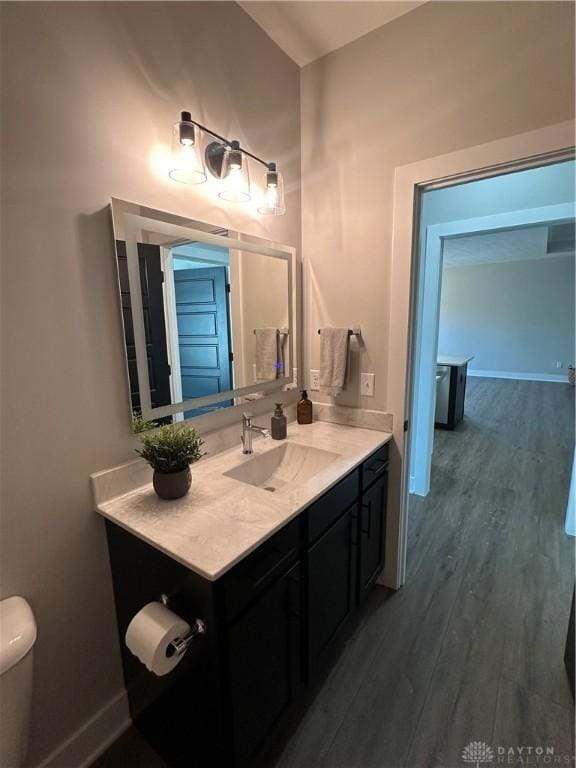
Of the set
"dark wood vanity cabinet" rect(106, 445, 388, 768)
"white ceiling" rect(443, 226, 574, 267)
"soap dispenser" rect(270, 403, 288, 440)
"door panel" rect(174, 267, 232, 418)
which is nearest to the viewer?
"dark wood vanity cabinet" rect(106, 445, 388, 768)

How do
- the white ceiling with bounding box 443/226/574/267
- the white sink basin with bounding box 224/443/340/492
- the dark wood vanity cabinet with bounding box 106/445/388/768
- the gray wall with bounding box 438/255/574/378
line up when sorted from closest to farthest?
the dark wood vanity cabinet with bounding box 106/445/388/768 → the white sink basin with bounding box 224/443/340/492 → the white ceiling with bounding box 443/226/574/267 → the gray wall with bounding box 438/255/574/378

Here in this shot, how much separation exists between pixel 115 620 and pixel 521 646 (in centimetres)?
177

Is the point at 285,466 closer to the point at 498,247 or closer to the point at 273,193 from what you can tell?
the point at 273,193

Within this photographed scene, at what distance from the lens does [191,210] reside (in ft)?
4.53

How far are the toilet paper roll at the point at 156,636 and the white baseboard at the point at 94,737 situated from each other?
61 centimetres

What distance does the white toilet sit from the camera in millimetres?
828

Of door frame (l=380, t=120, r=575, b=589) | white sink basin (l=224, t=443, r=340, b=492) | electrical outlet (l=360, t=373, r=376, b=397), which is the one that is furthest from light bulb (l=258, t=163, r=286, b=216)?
white sink basin (l=224, t=443, r=340, b=492)

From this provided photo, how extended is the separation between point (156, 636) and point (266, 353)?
4.13 feet

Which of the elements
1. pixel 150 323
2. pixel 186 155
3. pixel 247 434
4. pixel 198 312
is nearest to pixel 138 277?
pixel 150 323

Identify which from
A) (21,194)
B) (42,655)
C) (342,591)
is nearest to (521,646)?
(342,591)

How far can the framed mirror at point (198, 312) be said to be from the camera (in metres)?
1.21

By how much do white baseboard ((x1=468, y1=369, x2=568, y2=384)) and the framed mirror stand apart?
25.5 ft

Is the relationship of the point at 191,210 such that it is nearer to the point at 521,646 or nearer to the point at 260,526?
the point at 260,526

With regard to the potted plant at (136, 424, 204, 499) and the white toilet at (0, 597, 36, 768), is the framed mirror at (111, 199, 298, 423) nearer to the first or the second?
the potted plant at (136, 424, 204, 499)
